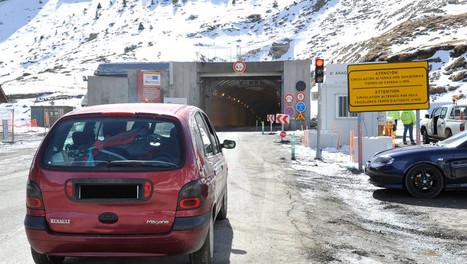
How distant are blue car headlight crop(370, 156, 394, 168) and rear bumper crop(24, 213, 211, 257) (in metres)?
5.91

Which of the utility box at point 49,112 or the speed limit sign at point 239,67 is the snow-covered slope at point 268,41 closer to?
the speed limit sign at point 239,67

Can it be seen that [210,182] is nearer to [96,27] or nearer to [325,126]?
[325,126]

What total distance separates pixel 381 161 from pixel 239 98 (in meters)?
56.6

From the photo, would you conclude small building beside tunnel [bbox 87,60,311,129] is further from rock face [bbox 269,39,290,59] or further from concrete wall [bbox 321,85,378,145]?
rock face [bbox 269,39,290,59]

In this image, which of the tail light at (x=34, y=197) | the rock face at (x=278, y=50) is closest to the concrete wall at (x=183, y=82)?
the tail light at (x=34, y=197)

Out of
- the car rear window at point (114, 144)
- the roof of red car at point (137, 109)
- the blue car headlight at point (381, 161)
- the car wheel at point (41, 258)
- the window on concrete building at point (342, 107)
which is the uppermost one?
the window on concrete building at point (342, 107)

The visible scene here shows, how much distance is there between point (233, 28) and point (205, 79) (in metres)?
134

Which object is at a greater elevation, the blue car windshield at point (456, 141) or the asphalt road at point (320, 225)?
the blue car windshield at point (456, 141)

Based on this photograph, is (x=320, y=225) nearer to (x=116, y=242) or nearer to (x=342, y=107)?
(x=116, y=242)

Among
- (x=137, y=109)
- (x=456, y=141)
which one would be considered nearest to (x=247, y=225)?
(x=137, y=109)

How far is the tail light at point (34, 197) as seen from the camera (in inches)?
168

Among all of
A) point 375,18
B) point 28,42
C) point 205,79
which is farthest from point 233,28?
point 205,79

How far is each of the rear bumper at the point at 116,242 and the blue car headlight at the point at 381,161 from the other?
591cm

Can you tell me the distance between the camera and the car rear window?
4.30 metres
